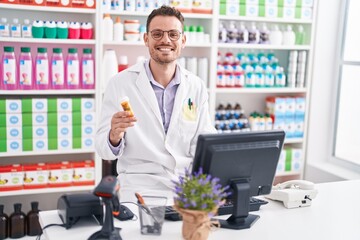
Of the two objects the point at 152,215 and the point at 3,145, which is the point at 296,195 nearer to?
the point at 152,215

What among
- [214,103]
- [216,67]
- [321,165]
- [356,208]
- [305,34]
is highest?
[305,34]

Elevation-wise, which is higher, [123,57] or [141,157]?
[123,57]

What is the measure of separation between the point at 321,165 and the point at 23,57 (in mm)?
2623

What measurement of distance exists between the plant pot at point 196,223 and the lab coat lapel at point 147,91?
91cm

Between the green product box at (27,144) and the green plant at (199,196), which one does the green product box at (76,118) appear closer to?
the green product box at (27,144)

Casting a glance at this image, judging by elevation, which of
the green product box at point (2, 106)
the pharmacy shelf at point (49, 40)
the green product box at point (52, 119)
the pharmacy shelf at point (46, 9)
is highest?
the pharmacy shelf at point (46, 9)

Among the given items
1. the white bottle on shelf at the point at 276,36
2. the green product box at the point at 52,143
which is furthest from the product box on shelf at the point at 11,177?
the white bottle on shelf at the point at 276,36

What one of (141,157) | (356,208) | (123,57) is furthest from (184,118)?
(123,57)

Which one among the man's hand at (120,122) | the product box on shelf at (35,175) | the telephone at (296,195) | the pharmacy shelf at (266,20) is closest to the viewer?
the man's hand at (120,122)

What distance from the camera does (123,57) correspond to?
3.54 meters

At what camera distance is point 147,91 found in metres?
2.41

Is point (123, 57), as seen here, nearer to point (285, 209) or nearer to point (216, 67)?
point (216, 67)

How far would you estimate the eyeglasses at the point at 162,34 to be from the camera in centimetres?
238

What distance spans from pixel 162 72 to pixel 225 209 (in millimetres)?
861
